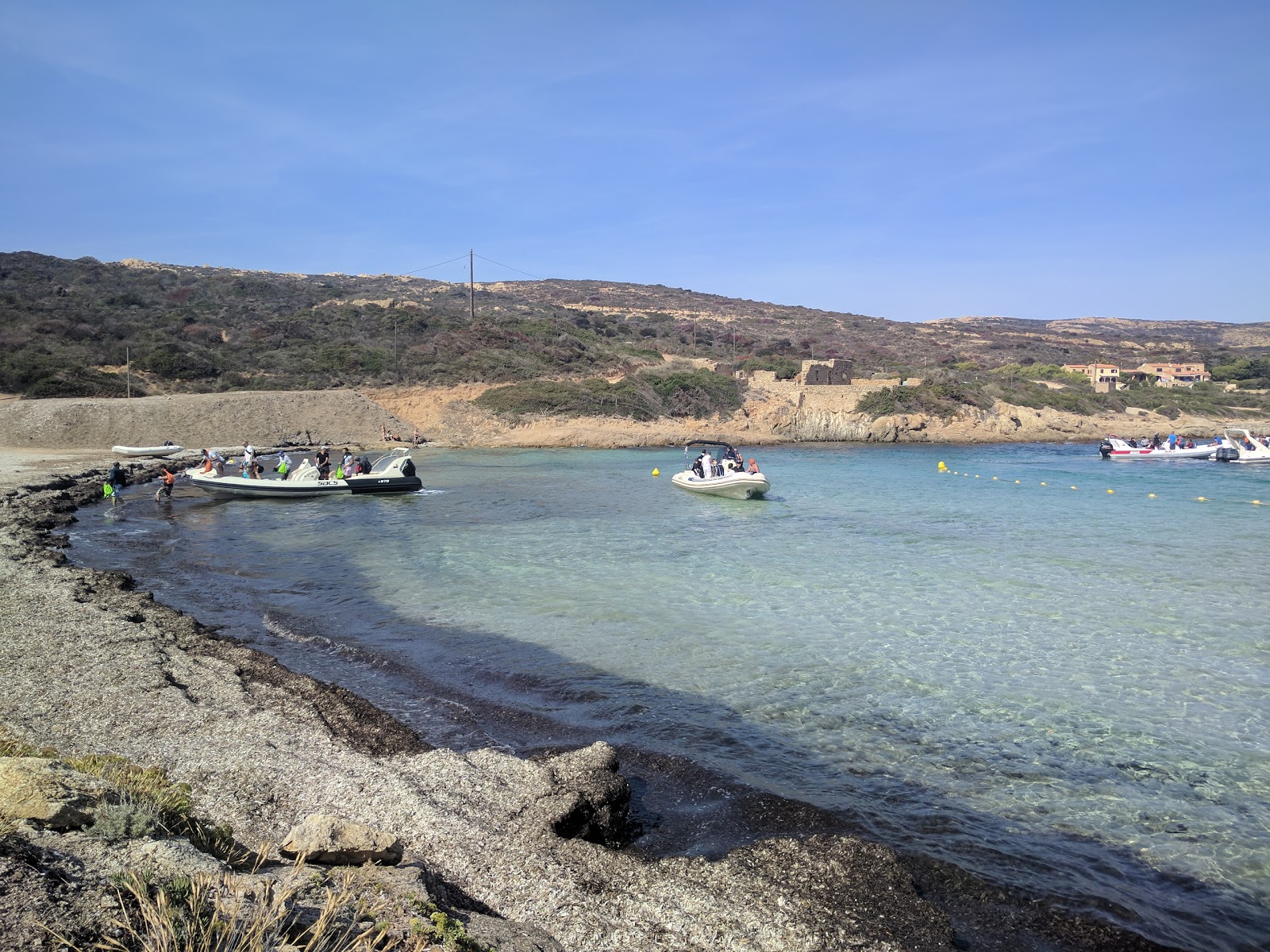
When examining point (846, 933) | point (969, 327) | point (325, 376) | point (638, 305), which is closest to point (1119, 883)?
point (846, 933)

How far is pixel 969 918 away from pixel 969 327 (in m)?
112

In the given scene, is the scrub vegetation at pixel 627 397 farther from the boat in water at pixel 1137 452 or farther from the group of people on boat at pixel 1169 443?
the group of people on boat at pixel 1169 443

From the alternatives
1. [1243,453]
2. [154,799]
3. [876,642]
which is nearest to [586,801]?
[154,799]

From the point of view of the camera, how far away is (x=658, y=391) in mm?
46094

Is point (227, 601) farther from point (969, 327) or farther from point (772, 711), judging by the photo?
point (969, 327)

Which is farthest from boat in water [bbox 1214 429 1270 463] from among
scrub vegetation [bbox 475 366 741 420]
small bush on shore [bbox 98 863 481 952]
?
small bush on shore [bbox 98 863 481 952]

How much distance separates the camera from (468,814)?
5.03 m

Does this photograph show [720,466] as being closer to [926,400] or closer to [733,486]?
[733,486]

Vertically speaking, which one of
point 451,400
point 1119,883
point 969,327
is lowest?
point 1119,883

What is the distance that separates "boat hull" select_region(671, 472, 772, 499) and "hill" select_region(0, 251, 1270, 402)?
2581cm

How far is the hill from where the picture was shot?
43.2 m

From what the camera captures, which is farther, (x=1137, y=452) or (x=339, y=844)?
(x=1137, y=452)

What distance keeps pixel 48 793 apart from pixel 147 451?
31112 millimetres

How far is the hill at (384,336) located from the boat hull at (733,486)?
25.8 meters
